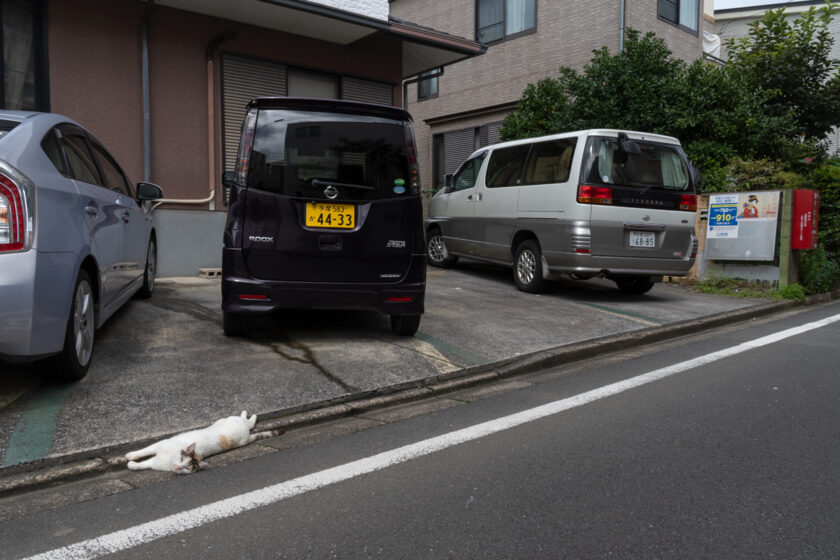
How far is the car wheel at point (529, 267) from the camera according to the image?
340 inches

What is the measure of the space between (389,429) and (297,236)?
Result: 6.08 ft

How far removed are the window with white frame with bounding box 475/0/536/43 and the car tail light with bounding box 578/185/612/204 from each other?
30.3ft

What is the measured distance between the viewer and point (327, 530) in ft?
8.30

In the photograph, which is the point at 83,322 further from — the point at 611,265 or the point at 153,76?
the point at 611,265

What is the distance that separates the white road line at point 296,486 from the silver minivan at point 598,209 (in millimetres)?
3511

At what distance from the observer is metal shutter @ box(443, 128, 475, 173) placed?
57.7ft

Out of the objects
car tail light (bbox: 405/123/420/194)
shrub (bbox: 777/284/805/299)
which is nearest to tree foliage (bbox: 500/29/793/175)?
shrub (bbox: 777/284/805/299)

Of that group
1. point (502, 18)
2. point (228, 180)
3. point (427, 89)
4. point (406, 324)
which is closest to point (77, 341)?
point (228, 180)

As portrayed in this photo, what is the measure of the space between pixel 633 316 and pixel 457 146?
1139cm

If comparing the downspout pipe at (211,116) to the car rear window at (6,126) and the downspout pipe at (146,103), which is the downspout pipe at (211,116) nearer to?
the downspout pipe at (146,103)

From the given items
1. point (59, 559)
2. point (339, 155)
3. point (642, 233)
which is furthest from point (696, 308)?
point (59, 559)

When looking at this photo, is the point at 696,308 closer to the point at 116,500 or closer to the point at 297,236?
the point at 297,236

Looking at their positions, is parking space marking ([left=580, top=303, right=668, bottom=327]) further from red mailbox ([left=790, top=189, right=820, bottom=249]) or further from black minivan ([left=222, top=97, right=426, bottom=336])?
red mailbox ([left=790, top=189, right=820, bottom=249])

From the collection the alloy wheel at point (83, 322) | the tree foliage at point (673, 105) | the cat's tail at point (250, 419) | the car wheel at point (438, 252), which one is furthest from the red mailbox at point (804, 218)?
the alloy wheel at point (83, 322)
